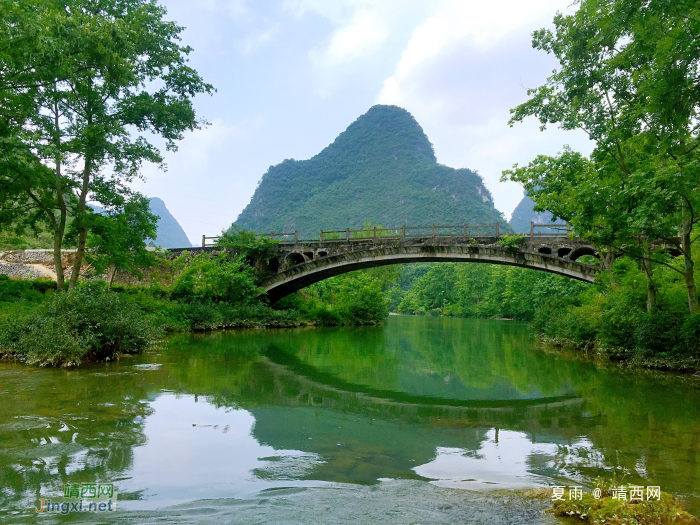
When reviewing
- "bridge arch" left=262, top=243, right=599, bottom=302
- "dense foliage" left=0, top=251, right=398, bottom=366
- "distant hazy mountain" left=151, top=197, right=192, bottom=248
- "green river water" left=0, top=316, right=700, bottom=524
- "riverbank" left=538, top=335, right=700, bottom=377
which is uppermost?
"distant hazy mountain" left=151, top=197, right=192, bottom=248

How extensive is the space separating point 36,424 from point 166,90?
12718 mm

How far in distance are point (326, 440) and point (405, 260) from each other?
2016 centimetres

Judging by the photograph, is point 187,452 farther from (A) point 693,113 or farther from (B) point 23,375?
(A) point 693,113

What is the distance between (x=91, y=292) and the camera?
493 inches

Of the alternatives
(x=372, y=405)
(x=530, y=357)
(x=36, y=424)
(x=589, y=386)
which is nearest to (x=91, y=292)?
(x=36, y=424)

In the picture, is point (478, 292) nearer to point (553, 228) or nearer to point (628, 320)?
point (553, 228)

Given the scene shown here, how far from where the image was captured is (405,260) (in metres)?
25.4

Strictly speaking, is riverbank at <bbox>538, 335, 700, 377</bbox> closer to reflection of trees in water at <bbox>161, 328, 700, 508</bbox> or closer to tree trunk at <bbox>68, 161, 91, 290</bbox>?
reflection of trees in water at <bbox>161, 328, 700, 508</bbox>

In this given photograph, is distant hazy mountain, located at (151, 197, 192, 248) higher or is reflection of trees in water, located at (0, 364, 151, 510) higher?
distant hazy mountain, located at (151, 197, 192, 248)

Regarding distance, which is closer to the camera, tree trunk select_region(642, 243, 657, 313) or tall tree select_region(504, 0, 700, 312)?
tall tree select_region(504, 0, 700, 312)

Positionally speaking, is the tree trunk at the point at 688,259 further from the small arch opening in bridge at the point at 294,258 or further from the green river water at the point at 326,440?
the small arch opening in bridge at the point at 294,258

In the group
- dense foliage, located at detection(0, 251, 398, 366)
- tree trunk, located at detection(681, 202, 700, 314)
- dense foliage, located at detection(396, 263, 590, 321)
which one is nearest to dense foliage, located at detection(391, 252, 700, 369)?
tree trunk, located at detection(681, 202, 700, 314)

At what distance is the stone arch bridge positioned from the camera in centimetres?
2159

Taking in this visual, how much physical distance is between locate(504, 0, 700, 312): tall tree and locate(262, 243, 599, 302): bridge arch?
780 cm
